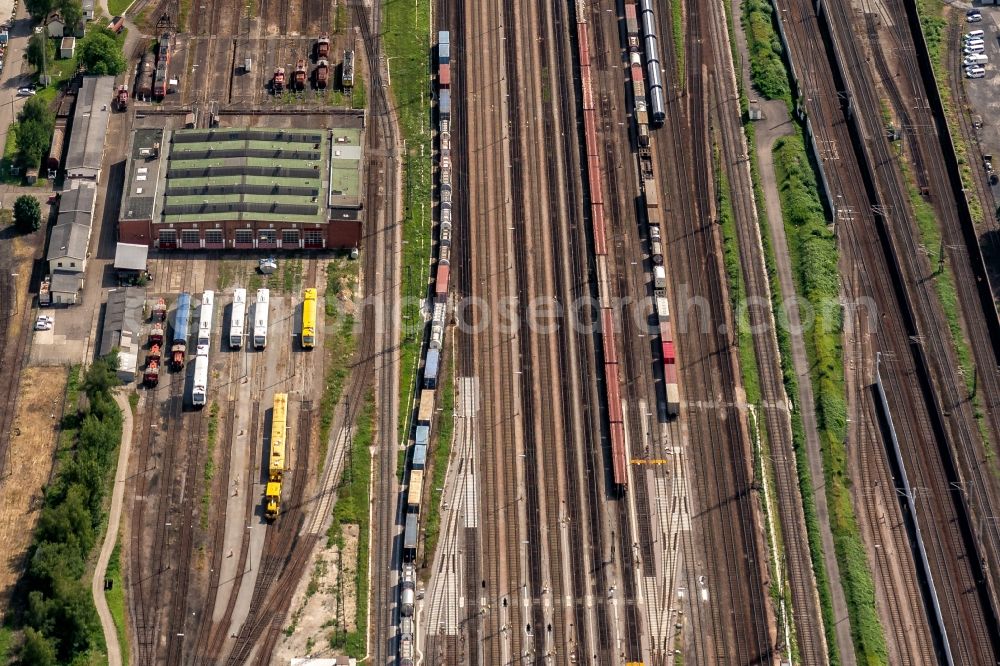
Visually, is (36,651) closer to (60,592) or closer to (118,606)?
(60,592)

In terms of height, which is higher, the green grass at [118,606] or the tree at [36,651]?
the green grass at [118,606]

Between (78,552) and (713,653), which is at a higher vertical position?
(78,552)

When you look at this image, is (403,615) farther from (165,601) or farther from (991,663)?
(991,663)

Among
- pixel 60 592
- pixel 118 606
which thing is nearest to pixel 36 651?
pixel 60 592

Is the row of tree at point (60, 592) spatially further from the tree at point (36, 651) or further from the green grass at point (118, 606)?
the green grass at point (118, 606)

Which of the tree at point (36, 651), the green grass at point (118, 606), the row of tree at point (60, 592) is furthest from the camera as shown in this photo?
the green grass at point (118, 606)

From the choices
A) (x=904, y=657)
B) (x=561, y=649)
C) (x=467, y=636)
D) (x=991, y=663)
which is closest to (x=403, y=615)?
(x=467, y=636)

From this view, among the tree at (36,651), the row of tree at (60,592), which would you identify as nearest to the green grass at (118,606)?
the row of tree at (60,592)

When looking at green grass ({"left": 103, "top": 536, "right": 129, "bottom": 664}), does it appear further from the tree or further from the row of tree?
the tree
